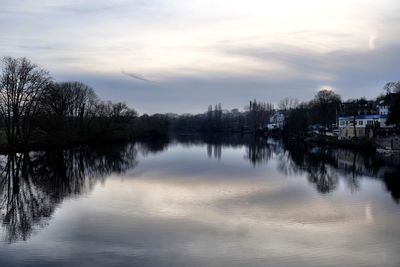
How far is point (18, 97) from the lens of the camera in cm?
3662

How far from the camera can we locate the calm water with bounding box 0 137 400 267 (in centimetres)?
973

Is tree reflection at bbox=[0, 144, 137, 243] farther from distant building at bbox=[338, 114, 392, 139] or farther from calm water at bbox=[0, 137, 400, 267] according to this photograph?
distant building at bbox=[338, 114, 392, 139]

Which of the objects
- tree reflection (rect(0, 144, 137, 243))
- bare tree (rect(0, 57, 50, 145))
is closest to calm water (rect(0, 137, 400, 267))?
tree reflection (rect(0, 144, 137, 243))

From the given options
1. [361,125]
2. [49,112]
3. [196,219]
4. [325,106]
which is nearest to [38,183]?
[196,219]

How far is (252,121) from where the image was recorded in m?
115

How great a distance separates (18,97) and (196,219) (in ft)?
91.8

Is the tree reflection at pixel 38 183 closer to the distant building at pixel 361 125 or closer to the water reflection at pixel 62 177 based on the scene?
the water reflection at pixel 62 177

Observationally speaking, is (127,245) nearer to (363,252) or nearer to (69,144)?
(363,252)

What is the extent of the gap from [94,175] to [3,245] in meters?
13.0

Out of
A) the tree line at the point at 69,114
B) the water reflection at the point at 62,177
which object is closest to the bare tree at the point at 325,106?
the tree line at the point at 69,114

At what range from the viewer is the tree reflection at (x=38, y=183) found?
12.9 meters

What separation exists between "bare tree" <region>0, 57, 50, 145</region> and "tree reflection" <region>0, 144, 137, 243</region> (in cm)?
342

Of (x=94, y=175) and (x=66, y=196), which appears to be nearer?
(x=66, y=196)

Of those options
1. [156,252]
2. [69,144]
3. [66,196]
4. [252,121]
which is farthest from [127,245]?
[252,121]
